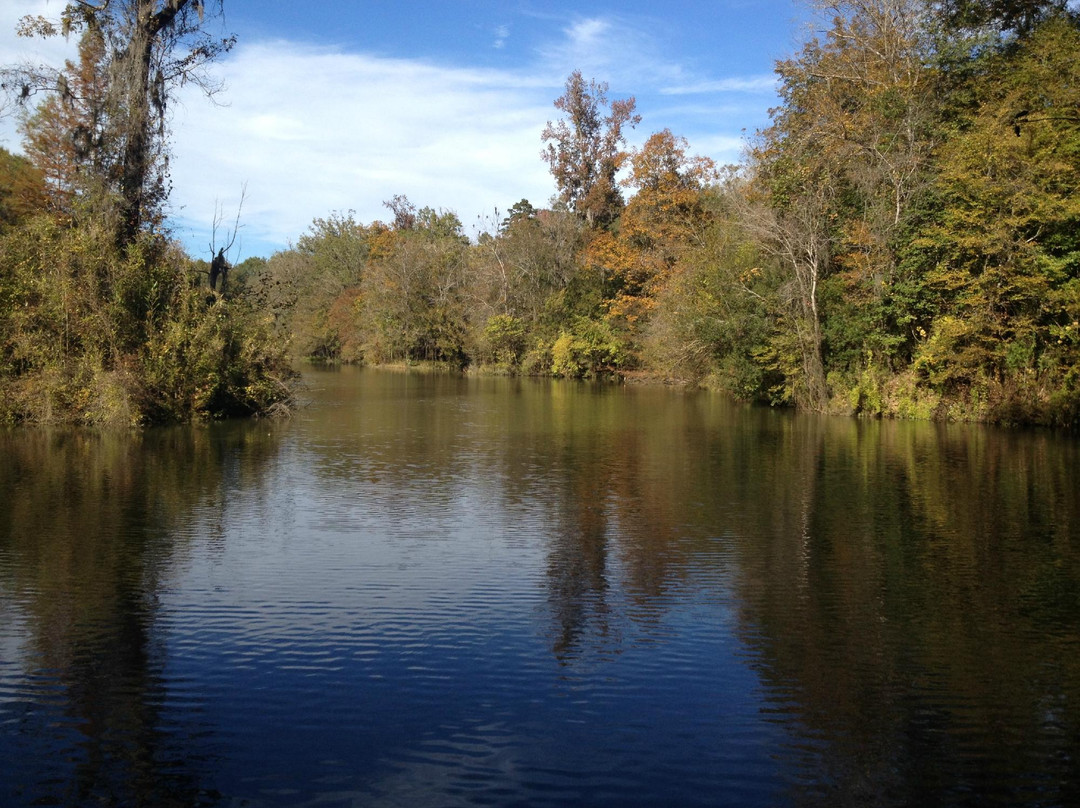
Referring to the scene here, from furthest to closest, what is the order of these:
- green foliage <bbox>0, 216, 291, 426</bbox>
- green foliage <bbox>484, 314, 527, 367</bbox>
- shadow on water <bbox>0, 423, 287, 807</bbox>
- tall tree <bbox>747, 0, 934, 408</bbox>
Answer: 1. green foliage <bbox>484, 314, 527, 367</bbox>
2. tall tree <bbox>747, 0, 934, 408</bbox>
3. green foliage <bbox>0, 216, 291, 426</bbox>
4. shadow on water <bbox>0, 423, 287, 807</bbox>

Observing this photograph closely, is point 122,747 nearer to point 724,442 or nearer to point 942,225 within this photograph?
point 724,442

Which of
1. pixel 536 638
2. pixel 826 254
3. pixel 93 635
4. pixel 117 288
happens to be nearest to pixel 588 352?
pixel 826 254

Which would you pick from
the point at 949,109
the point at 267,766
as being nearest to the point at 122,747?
the point at 267,766

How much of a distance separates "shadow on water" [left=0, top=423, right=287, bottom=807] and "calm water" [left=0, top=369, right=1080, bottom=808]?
0.03 m

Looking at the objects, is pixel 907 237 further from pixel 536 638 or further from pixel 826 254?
pixel 536 638

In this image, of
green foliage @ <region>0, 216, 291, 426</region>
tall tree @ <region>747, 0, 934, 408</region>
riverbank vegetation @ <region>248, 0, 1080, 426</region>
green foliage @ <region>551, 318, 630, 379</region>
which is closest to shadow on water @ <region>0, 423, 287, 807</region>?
green foliage @ <region>0, 216, 291, 426</region>

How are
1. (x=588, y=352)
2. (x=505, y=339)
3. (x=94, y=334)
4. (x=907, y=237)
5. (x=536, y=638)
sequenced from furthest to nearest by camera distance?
(x=505, y=339), (x=588, y=352), (x=907, y=237), (x=94, y=334), (x=536, y=638)

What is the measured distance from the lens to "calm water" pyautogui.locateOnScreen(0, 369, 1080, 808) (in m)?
5.49

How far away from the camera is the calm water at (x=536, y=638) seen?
5492 mm

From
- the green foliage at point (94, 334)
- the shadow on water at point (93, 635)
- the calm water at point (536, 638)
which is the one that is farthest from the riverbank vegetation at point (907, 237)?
the shadow on water at point (93, 635)

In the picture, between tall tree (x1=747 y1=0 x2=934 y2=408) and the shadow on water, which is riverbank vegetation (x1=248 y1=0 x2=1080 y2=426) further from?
the shadow on water

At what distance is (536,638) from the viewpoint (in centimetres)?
790

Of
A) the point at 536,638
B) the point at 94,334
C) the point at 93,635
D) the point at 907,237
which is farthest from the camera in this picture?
the point at 907,237

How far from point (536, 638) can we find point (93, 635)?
152 inches
